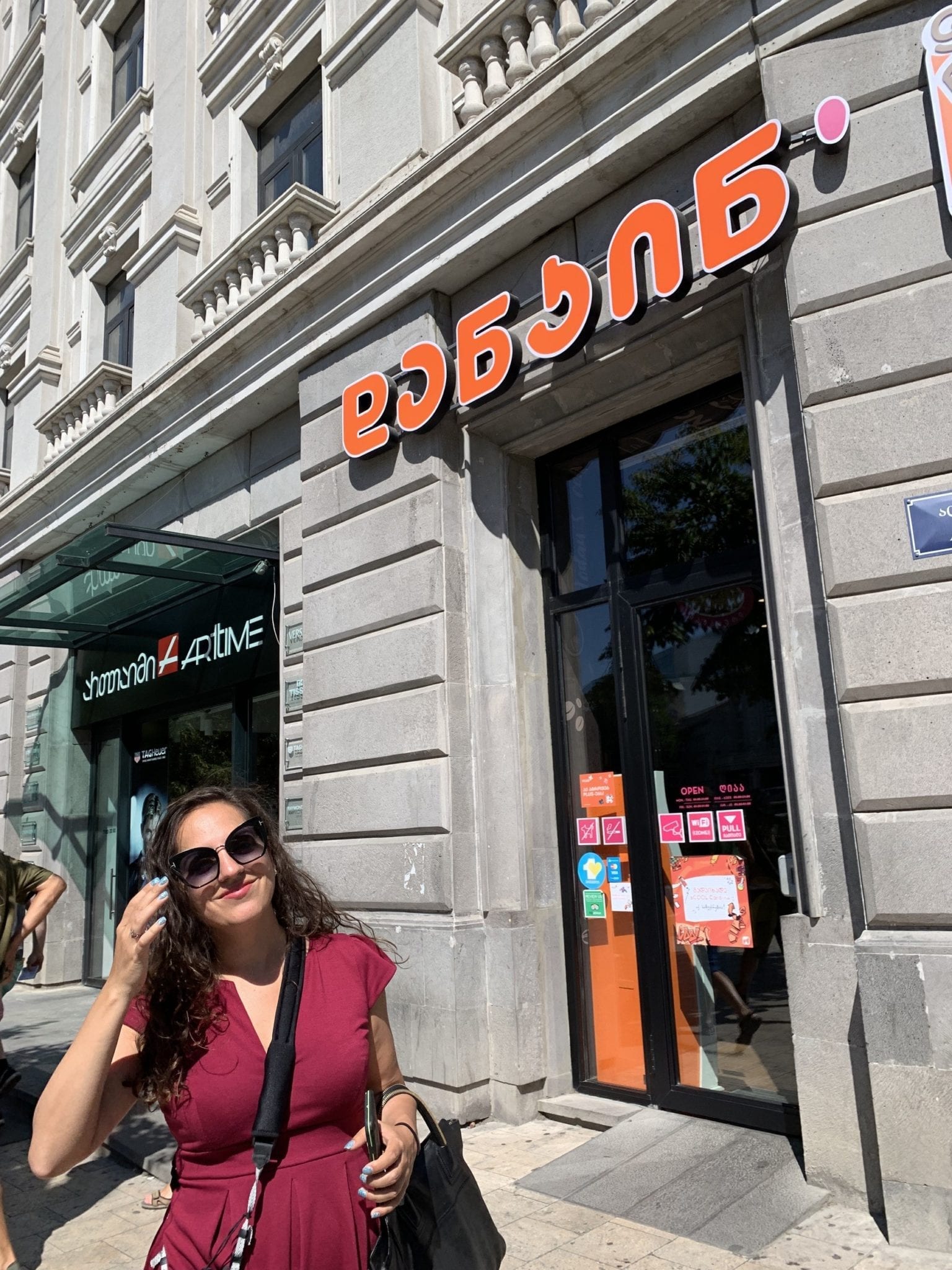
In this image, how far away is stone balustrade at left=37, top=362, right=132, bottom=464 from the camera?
470 inches

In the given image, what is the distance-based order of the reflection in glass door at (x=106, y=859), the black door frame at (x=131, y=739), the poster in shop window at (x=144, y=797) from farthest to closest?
the reflection in glass door at (x=106, y=859)
the poster in shop window at (x=144, y=797)
the black door frame at (x=131, y=739)

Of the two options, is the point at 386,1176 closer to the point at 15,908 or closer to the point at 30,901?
the point at 15,908

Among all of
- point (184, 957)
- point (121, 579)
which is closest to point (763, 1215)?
point (184, 957)

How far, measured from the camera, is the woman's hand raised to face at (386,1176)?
6.66ft

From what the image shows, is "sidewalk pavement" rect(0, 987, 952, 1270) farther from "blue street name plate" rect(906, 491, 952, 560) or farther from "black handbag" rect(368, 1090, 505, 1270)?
"blue street name plate" rect(906, 491, 952, 560)

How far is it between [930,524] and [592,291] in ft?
8.87

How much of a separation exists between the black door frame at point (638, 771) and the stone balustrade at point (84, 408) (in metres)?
7.10

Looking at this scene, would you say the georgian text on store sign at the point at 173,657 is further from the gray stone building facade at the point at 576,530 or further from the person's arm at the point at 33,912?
the person's arm at the point at 33,912

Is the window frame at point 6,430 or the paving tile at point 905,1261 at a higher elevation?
the window frame at point 6,430

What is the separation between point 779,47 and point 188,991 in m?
5.71

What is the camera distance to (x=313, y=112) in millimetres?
10000

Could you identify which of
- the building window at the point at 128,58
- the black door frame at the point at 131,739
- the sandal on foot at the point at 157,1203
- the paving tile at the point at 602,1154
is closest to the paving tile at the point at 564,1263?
the paving tile at the point at 602,1154

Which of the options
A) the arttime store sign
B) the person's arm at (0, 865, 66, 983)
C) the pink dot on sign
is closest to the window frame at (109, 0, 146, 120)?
the arttime store sign

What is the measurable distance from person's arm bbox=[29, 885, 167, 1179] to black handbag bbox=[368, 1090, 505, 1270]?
573mm
